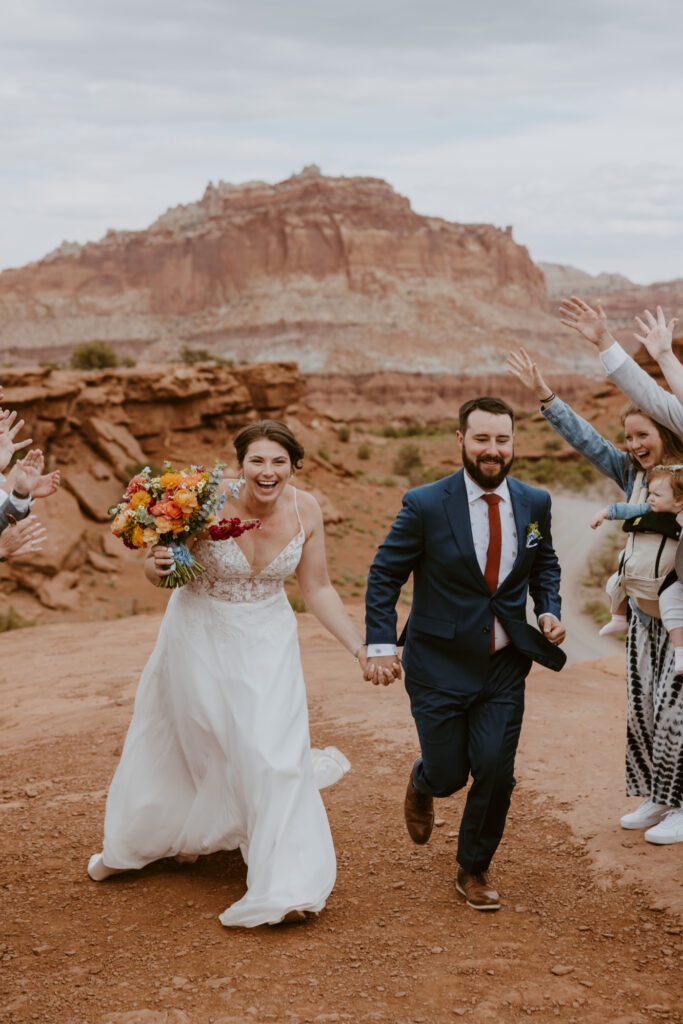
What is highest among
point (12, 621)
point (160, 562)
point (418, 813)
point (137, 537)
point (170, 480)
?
point (170, 480)

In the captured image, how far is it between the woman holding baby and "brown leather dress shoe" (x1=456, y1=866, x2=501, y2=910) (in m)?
1.13

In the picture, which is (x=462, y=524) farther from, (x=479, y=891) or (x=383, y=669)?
(x=479, y=891)

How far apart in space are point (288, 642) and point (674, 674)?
199cm

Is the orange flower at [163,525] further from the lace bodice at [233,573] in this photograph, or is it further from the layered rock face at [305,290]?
the layered rock face at [305,290]

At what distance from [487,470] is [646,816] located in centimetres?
236

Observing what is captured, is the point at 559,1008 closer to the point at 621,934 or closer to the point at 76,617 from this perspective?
the point at 621,934

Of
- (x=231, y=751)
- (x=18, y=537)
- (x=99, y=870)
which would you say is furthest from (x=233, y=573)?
(x=99, y=870)

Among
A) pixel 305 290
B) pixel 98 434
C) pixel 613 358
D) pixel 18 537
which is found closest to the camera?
pixel 18 537

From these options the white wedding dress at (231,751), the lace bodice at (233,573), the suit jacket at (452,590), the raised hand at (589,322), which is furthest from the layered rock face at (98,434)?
the raised hand at (589,322)

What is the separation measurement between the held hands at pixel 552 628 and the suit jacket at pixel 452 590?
0.28ft

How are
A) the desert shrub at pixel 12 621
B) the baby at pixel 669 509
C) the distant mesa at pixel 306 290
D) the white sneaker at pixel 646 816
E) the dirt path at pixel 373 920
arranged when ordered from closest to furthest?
the dirt path at pixel 373 920
the baby at pixel 669 509
the white sneaker at pixel 646 816
the desert shrub at pixel 12 621
the distant mesa at pixel 306 290

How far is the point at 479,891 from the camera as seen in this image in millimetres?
4684

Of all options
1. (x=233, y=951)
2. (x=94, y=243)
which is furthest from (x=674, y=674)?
(x=94, y=243)

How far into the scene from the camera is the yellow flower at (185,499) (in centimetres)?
454
